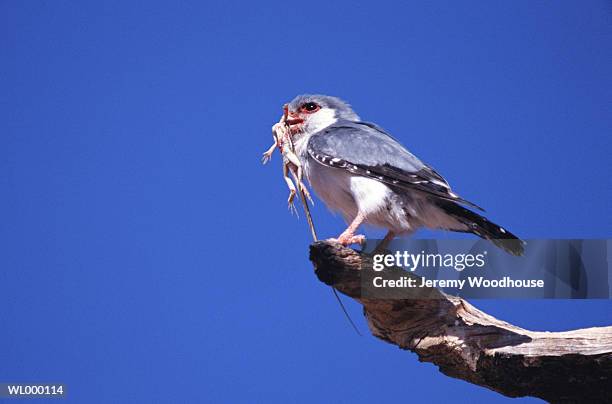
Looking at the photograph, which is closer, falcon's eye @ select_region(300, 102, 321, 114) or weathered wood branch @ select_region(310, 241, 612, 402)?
weathered wood branch @ select_region(310, 241, 612, 402)

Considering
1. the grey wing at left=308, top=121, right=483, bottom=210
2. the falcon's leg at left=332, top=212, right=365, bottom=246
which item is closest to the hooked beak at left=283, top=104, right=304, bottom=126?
the grey wing at left=308, top=121, right=483, bottom=210

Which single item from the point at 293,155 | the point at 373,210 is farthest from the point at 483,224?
the point at 293,155

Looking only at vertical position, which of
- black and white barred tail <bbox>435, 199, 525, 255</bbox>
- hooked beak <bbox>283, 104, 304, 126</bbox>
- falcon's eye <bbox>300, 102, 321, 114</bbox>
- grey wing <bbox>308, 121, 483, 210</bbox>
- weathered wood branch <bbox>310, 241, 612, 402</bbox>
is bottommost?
weathered wood branch <bbox>310, 241, 612, 402</bbox>

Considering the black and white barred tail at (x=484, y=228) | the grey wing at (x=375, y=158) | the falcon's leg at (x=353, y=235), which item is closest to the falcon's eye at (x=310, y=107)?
the grey wing at (x=375, y=158)

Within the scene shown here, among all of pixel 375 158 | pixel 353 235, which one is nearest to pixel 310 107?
pixel 375 158

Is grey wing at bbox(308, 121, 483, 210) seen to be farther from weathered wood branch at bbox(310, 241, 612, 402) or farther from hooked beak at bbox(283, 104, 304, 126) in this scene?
weathered wood branch at bbox(310, 241, 612, 402)

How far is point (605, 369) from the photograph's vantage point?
2.88 meters

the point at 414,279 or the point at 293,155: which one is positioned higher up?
the point at 293,155

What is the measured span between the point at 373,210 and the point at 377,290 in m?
0.55

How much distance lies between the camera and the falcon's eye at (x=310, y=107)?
14.0 ft

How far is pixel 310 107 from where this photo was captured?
14.0ft

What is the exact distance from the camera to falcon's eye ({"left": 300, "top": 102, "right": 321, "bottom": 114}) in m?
4.26

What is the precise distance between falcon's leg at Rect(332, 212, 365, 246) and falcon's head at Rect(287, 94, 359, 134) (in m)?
0.84

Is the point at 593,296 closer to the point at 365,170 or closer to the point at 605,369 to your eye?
the point at 605,369
